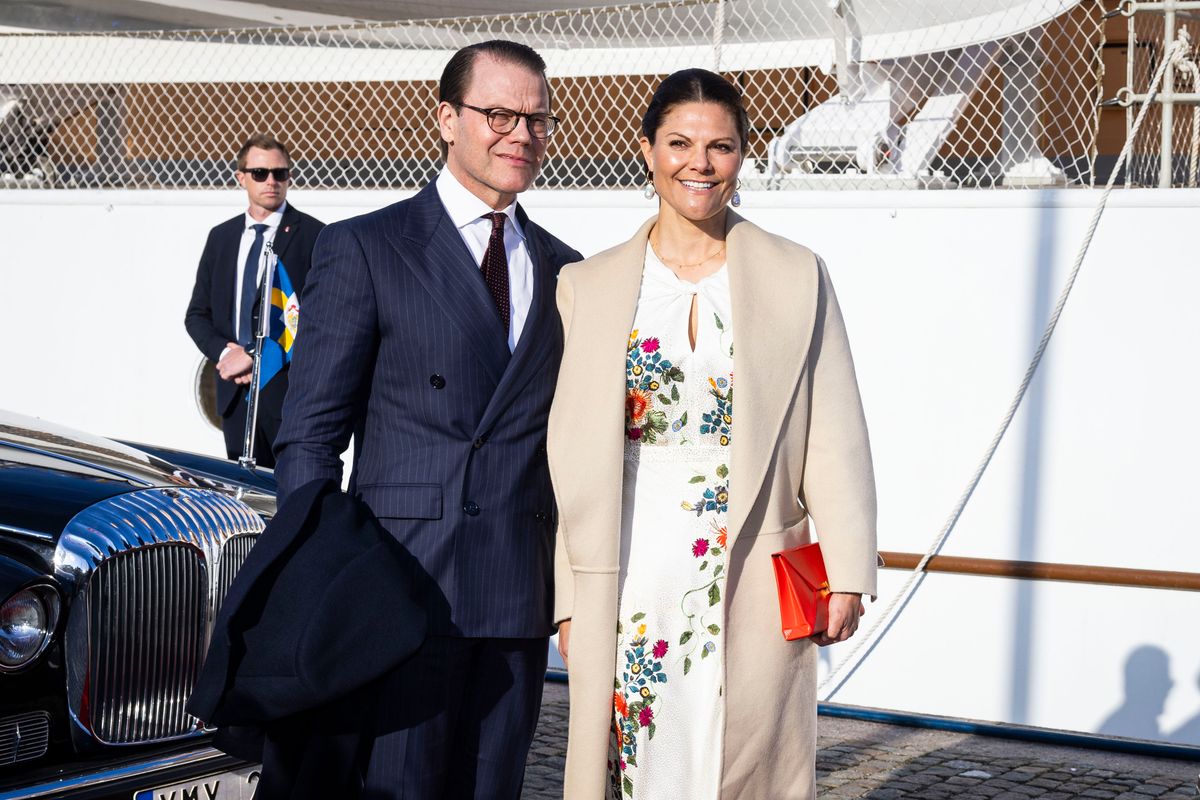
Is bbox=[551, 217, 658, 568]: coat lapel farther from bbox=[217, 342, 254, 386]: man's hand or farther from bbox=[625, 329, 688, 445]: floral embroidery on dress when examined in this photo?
bbox=[217, 342, 254, 386]: man's hand

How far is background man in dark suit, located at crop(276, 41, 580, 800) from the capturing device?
2.61m

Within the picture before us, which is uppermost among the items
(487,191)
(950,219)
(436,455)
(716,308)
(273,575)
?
(950,219)

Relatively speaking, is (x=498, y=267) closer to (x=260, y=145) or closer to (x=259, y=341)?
(x=259, y=341)

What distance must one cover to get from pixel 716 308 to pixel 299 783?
1.24m

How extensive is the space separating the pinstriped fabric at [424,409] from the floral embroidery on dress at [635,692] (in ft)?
0.71

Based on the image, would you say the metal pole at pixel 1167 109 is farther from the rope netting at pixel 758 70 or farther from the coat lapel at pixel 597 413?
the coat lapel at pixel 597 413

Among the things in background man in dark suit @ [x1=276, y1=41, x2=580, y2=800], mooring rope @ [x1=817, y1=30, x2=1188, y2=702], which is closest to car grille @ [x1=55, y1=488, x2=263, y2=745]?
background man in dark suit @ [x1=276, y1=41, x2=580, y2=800]

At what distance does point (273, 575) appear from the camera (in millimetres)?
2514

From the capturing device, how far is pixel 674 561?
8.96 ft

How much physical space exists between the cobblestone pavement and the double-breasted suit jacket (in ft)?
7.09

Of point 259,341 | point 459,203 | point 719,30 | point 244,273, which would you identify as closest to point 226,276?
point 244,273

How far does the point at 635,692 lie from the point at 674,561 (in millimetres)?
283

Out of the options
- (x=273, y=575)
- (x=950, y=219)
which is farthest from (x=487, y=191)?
(x=950, y=219)

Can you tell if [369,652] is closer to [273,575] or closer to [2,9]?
[273,575]
